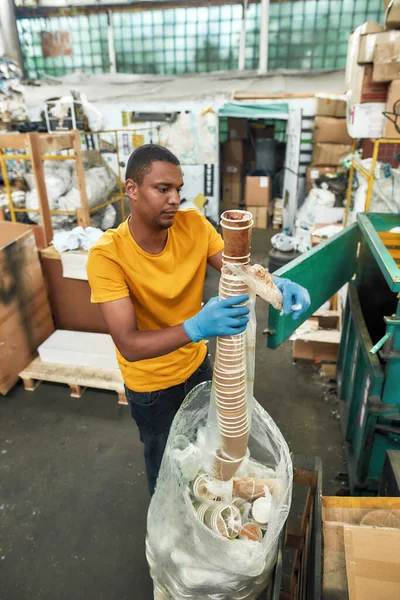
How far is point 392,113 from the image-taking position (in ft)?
11.2

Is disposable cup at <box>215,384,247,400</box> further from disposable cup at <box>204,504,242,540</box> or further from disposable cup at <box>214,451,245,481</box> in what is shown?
disposable cup at <box>204,504,242,540</box>

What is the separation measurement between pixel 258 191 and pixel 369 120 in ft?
17.6

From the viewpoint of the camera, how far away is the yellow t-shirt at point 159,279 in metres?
1.60

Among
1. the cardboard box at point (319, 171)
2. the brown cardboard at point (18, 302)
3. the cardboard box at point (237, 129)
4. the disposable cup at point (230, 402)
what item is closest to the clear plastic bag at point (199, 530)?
the disposable cup at point (230, 402)

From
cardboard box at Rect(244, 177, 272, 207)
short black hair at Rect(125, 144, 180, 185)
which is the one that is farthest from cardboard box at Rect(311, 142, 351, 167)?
short black hair at Rect(125, 144, 180, 185)

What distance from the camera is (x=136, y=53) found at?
10516 mm

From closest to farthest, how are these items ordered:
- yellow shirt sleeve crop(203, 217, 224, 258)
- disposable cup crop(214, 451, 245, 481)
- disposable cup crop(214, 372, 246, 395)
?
disposable cup crop(214, 372, 246, 395), disposable cup crop(214, 451, 245, 481), yellow shirt sleeve crop(203, 217, 224, 258)

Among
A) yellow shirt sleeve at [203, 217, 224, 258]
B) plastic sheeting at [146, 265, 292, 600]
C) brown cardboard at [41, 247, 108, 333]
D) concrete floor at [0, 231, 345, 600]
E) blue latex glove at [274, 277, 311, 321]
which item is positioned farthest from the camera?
brown cardboard at [41, 247, 108, 333]

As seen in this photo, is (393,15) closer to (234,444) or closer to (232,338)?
(232,338)

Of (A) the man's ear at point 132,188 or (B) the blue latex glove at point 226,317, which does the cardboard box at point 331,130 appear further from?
(B) the blue latex glove at point 226,317

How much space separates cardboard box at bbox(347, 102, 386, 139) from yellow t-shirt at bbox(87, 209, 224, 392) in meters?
2.54

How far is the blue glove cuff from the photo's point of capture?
Result: 1382 mm

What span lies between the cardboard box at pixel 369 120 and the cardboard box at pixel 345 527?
325cm

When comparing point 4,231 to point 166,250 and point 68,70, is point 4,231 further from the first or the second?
point 68,70
